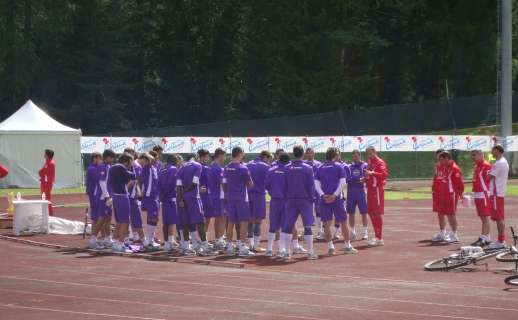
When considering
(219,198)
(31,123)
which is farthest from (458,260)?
(31,123)

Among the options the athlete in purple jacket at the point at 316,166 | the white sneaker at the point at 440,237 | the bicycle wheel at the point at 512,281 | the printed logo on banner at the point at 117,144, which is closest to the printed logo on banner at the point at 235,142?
the printed logo on banner at the point at 117,144

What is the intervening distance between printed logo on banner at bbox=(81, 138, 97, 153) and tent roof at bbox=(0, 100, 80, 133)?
234cm

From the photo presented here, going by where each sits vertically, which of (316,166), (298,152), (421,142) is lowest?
(316,166)

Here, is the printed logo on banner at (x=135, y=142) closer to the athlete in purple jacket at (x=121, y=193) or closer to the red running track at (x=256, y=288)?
the red running track at (x=256, y=288)

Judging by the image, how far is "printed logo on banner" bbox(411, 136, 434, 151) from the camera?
49906 mm

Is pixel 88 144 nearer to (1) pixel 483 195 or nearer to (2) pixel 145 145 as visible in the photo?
(2) pixel 145 145

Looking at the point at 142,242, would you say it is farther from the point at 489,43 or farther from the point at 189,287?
the point at 489,43

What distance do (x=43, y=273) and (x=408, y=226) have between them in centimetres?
1167

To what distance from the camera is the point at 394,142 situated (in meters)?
49.5

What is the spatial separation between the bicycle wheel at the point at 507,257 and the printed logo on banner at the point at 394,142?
32.0 m

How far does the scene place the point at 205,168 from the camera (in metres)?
20.7

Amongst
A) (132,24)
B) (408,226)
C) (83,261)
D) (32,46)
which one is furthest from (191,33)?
(83,261)

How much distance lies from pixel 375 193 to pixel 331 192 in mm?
1951

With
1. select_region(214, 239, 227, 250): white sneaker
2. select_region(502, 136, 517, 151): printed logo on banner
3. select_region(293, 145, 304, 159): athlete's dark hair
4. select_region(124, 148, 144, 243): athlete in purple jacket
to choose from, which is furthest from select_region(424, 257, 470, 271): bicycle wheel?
select_region(502, 136, 517, 151): printed logo on banner
